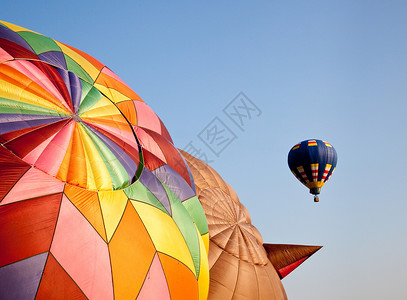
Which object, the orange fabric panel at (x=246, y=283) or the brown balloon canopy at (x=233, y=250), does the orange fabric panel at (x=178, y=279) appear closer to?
the brown balloon canopy at (x=233, y=250)

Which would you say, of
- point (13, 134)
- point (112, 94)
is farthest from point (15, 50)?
point (112, 94)

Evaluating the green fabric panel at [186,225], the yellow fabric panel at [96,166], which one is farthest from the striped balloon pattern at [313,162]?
the yellow fabric panel at [96,166]

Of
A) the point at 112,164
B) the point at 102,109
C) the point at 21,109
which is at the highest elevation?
the point at 102,109

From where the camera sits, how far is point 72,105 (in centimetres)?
667

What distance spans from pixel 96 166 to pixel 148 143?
4.44 ft

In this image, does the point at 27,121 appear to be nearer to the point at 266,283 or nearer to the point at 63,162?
the point at 63,162

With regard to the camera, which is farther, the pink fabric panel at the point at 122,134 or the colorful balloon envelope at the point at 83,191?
the pink fabric panel at the point at 122,134

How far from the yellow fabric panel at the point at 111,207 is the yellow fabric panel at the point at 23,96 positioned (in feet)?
4.92

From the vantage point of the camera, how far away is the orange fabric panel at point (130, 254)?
5.41 metres

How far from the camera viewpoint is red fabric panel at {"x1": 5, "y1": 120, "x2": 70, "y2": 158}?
563cm

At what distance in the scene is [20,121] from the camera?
Result: 591cm

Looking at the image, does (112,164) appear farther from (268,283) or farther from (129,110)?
(268,283)

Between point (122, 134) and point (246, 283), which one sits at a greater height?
point (122, 134)

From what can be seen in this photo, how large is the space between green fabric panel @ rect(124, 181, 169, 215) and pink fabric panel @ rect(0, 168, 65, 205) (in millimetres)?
990
